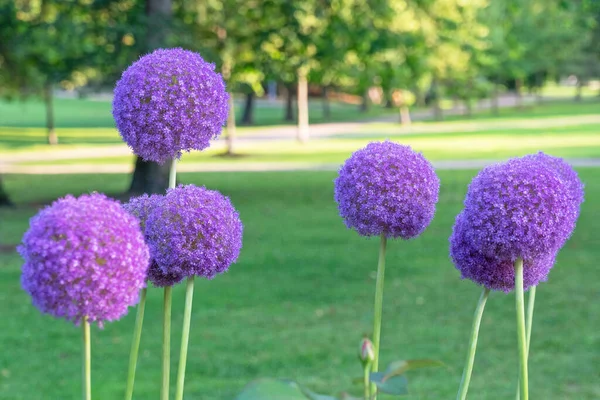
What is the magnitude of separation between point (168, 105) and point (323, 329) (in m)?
8.12

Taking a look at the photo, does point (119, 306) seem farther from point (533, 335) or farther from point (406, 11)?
point (406, 11)

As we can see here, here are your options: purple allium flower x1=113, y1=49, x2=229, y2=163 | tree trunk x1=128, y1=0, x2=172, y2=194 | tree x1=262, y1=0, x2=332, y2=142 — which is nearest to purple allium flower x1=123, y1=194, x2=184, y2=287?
purple allium flower x1=113, y1=49, x2=229, y2=163

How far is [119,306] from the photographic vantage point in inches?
56.1

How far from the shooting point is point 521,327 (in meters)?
1.71

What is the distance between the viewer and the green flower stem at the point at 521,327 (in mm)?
1699

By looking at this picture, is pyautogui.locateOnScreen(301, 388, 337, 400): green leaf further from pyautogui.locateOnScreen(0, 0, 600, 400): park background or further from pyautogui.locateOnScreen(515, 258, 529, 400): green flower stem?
pyautogui.locateOnScreen(0, 0, 600, 400): park background

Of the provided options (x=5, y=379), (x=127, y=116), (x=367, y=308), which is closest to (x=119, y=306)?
(x=127, y=116)

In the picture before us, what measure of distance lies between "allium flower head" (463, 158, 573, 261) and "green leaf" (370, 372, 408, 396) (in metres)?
0.47

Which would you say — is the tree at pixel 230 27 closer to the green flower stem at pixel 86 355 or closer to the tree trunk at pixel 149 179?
the tree trunk at pixel 149 179

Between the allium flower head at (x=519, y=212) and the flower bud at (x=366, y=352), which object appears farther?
the allium flower head at (x=519, y=212)

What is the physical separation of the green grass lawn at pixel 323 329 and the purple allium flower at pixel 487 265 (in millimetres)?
5891

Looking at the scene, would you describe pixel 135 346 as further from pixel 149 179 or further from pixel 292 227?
pixel 149 179

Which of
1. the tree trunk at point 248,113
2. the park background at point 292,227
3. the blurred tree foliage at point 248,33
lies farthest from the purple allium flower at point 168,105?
the tree trunk at point 248,113

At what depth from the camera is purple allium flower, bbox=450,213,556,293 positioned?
6.20 ft
